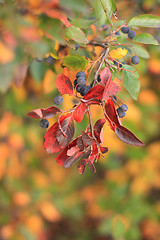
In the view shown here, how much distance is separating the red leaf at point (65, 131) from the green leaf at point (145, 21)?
0.28 m

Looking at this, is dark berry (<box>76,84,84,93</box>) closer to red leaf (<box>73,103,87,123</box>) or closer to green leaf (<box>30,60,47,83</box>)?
red leaf (<box>73,103,87,123</box>)

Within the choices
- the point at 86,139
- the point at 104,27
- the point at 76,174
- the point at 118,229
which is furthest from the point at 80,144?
the point at 76,174

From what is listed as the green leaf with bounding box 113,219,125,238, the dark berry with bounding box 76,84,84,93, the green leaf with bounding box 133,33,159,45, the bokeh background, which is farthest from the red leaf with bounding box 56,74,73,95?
the green leaf with bounding box 113,219,125,238

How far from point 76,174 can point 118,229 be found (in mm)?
769

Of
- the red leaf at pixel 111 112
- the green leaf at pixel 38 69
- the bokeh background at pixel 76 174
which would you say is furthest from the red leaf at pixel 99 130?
the bokeh background at pixel 76 174

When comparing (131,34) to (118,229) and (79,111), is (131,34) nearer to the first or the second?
(79,111)

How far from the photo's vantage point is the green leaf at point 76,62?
65 cm

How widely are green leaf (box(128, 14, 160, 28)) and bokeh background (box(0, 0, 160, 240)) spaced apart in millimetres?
769

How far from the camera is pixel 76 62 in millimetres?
657

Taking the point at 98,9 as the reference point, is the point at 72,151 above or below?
below

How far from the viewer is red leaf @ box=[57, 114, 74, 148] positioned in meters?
0.58

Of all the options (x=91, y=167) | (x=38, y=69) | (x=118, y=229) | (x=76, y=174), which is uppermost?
(x=91, y=167)

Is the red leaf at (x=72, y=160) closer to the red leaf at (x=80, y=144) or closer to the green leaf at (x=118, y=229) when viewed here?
the red leaf at (x=80, y=144)

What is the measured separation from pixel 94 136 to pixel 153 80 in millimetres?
1727
